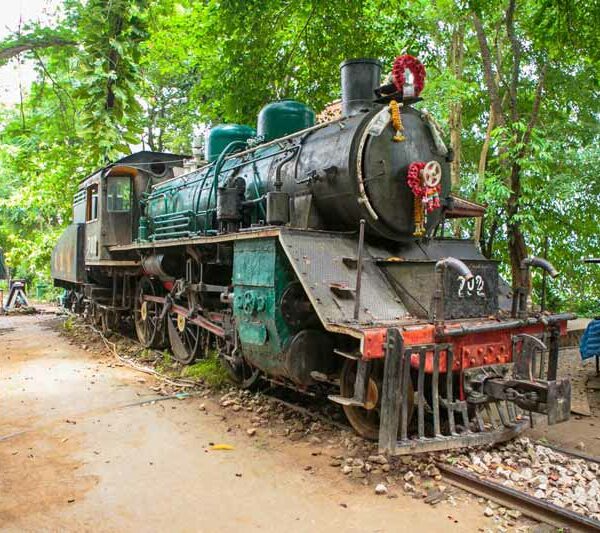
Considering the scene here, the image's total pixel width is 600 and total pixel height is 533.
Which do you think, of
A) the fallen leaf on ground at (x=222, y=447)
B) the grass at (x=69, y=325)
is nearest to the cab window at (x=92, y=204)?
the grass at (x=69, y=325)

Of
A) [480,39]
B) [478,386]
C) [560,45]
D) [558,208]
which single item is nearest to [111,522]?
[478,386]

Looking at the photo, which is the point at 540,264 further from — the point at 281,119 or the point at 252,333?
the point at 281,119

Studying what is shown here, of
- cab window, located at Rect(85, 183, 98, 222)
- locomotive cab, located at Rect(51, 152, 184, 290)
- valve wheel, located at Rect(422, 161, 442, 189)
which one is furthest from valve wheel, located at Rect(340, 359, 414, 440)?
cab window, located at Rect(85, 183, 98, 222)

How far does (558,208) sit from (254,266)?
962 centimetres

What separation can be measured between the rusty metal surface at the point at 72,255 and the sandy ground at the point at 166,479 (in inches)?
193

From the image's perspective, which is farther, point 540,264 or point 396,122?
point 396,122

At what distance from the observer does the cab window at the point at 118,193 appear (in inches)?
352

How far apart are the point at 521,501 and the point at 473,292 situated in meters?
1.61

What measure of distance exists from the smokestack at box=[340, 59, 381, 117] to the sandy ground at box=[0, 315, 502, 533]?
3.07 m

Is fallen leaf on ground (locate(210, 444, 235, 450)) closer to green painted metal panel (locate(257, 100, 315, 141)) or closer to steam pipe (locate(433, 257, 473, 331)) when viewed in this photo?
steam pipe (locate(433, 257, 473, 331))

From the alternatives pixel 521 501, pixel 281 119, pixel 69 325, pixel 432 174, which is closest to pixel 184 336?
pixel 281 119

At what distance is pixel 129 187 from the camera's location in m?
9.12

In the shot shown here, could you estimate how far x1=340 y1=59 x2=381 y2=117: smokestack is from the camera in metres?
5.01

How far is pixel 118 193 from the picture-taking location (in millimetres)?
9031
